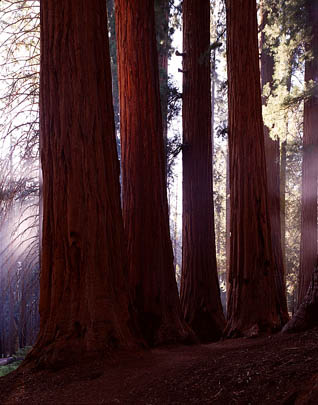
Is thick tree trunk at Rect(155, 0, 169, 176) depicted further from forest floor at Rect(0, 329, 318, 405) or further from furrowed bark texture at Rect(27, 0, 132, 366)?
forest floor at Rect(0, 329, 318, 405)

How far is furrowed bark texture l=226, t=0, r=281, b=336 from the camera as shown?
310 inches

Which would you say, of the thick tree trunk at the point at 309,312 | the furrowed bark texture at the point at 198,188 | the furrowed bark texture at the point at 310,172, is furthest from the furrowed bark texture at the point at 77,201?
the furrowed bark texture at the point at 310,172

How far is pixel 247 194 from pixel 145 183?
1711 mm

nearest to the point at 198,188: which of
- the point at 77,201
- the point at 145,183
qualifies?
the point at 145,183

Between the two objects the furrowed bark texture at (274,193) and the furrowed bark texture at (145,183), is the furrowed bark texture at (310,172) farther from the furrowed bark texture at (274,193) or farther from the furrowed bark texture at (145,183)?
the furrowed bark texture at (145,183)

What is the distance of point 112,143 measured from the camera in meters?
6.20

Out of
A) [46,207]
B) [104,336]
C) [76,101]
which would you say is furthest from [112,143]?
[104,336]

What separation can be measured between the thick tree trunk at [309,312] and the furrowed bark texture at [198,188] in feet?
14.7

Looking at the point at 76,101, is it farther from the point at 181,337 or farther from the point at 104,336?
the point at 181,337

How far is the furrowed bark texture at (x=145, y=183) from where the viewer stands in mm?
7430

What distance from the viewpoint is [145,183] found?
7711mm

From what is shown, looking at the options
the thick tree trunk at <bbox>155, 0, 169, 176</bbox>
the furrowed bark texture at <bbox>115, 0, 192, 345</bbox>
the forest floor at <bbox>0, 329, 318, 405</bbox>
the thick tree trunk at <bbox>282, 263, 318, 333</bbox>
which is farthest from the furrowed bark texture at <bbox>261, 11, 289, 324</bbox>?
the forest floor at <bbox>0, 329, 318, 405</bbox>

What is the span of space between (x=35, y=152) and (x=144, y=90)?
17.3 feet

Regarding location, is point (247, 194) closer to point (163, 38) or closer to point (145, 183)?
point (145, 183)
